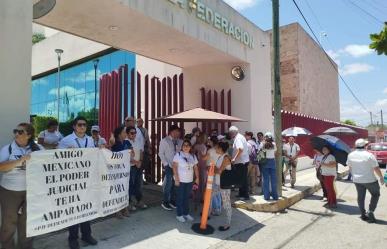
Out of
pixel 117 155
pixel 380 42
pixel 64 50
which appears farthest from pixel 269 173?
pixel 64 50

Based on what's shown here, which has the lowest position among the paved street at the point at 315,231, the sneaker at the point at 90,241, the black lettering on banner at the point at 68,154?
the paved street at the point at 315,231

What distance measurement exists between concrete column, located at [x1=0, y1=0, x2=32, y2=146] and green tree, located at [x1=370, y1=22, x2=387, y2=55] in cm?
477

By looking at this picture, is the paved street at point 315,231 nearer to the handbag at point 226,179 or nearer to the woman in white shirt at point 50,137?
the handbag at point 226,179

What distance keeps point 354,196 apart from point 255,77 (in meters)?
4.92

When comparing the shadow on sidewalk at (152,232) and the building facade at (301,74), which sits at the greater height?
the building facade at (301,74)

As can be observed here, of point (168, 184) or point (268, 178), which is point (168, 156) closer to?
point (168, 184)

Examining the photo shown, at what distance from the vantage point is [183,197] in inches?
290

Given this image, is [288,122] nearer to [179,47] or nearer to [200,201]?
[179,47]

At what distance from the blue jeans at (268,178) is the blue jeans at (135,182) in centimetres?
312

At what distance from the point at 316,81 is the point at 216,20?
21.0 metres

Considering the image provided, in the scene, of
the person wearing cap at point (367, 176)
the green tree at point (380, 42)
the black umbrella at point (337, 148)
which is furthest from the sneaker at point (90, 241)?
the black umbrella at point (337, 148)

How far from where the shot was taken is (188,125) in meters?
13.2

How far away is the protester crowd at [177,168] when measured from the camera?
502 centimetres

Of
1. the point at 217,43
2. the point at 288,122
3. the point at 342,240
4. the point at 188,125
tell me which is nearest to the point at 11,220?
the point at 342,240
